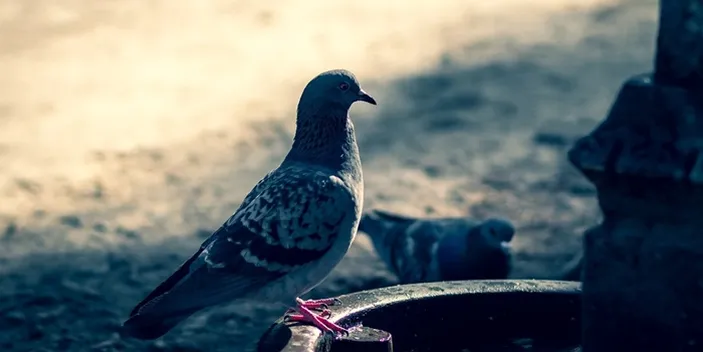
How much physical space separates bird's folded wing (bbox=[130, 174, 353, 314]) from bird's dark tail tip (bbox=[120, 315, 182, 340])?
0.12 meters

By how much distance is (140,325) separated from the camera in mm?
3553

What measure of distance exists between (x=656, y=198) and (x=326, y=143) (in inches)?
54.7

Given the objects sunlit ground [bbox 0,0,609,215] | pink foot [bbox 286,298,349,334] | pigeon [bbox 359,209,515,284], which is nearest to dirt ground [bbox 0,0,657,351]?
sunlit ground [bbox 0,0,609,215]

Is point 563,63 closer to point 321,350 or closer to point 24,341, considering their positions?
point 24,341

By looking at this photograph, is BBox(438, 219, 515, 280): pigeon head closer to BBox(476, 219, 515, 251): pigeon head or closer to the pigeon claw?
BBox(476, 219, 515, 251): pigeon head

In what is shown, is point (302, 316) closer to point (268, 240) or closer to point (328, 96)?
point (268, 240)

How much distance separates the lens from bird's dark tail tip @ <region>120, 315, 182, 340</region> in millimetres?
3543

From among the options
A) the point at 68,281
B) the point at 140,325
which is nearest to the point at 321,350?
the point at 140,325

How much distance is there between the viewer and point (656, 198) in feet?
10.2

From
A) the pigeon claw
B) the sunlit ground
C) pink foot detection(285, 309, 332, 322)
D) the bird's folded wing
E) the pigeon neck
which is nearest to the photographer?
pink foot detection(285, 309, 332, 322)

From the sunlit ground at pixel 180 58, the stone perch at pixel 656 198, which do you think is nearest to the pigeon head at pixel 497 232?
the stone perch at pixel 656 198

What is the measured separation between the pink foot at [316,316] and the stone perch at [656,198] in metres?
0.72

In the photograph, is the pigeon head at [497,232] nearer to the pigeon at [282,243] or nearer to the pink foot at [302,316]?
the pigeon at [282,243]

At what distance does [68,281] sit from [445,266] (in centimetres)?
178
